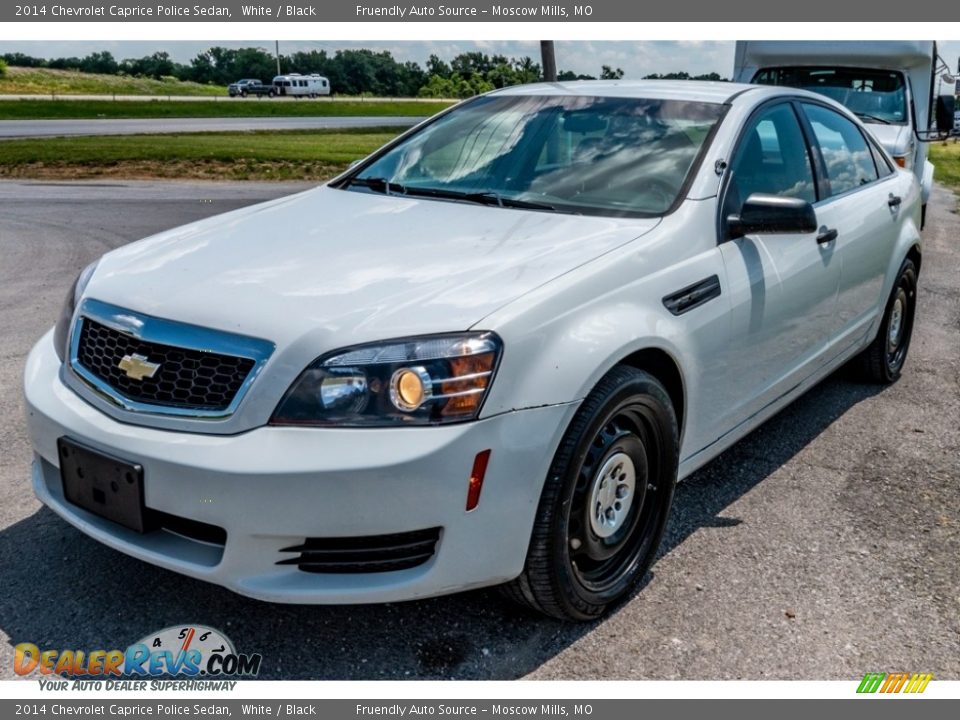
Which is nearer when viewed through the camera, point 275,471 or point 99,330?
point 275,471

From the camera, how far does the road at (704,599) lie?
293 centimetres

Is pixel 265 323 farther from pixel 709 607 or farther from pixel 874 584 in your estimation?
pixel 874 584

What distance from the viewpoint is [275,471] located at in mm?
2535

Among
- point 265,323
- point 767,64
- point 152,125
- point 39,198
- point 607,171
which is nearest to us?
point 265,323

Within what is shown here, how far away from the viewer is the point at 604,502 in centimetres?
309

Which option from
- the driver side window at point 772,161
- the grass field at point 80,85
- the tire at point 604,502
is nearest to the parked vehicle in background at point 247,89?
the grass field at point 80,85

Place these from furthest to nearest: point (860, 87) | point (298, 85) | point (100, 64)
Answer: point (100, 64) → point (298, 85) → point (860, 87)

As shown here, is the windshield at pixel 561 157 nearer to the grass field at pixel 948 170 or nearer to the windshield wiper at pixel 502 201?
the windshield wiper at pixel 502 201

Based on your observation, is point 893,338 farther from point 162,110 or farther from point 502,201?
point 162,110

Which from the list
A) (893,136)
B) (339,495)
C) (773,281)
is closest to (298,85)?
(893,136)

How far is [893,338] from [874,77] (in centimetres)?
660

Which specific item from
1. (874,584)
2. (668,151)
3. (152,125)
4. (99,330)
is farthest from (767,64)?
(152,125)

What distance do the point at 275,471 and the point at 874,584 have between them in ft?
6.97

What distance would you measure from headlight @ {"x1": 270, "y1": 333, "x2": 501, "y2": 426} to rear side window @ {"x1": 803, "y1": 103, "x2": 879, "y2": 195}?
8.90 feet
